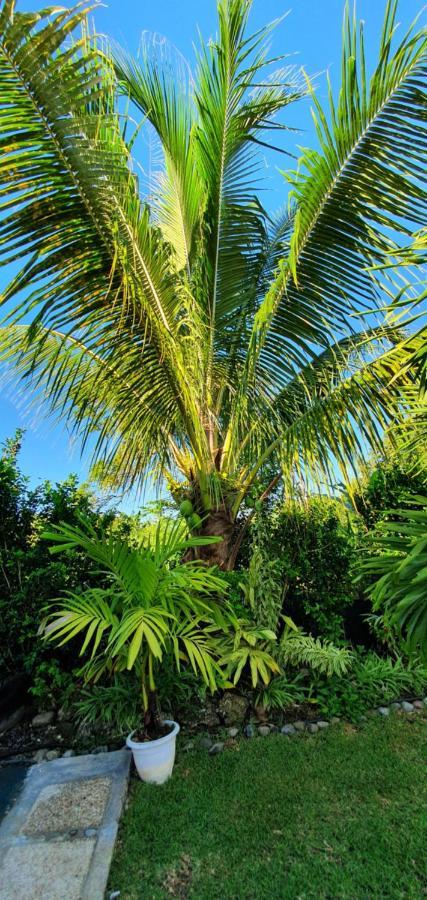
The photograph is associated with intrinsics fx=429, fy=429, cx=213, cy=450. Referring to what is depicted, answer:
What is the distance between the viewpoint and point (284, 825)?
6.75ft

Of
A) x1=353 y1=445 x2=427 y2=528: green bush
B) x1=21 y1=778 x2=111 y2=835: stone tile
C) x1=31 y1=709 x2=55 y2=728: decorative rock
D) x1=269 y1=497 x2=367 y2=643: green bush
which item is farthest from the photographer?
x1=353 y1=445 x2=427 y2=528: green bush

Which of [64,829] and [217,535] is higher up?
[217,535]

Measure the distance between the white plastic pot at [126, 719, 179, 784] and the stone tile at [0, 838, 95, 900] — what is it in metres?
0.46

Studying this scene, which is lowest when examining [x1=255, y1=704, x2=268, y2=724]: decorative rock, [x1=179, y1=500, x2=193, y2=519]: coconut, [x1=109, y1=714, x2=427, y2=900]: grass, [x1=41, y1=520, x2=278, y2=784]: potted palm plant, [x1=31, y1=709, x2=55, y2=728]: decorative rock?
[x1=109, y1=714, x2=427, y2=900]: grass

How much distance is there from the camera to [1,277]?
8.29ft

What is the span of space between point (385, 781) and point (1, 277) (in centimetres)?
359

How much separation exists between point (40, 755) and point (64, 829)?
3.12 ft

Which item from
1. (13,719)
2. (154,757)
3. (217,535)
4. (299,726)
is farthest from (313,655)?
(13,719)

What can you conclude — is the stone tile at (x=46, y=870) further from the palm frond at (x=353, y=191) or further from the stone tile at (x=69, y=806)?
the palm frond at (x=353, y=191)

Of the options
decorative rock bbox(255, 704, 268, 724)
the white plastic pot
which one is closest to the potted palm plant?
the white plastic pot

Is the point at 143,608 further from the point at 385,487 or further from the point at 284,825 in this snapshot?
the point at 385,487

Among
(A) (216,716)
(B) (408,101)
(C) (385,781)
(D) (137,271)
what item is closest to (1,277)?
(D) (137,271)

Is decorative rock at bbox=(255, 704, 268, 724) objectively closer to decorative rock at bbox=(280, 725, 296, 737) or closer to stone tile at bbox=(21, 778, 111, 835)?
decorative rock at bbox=(280, 725, 296, 737)

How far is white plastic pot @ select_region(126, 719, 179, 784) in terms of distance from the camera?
241 cm
